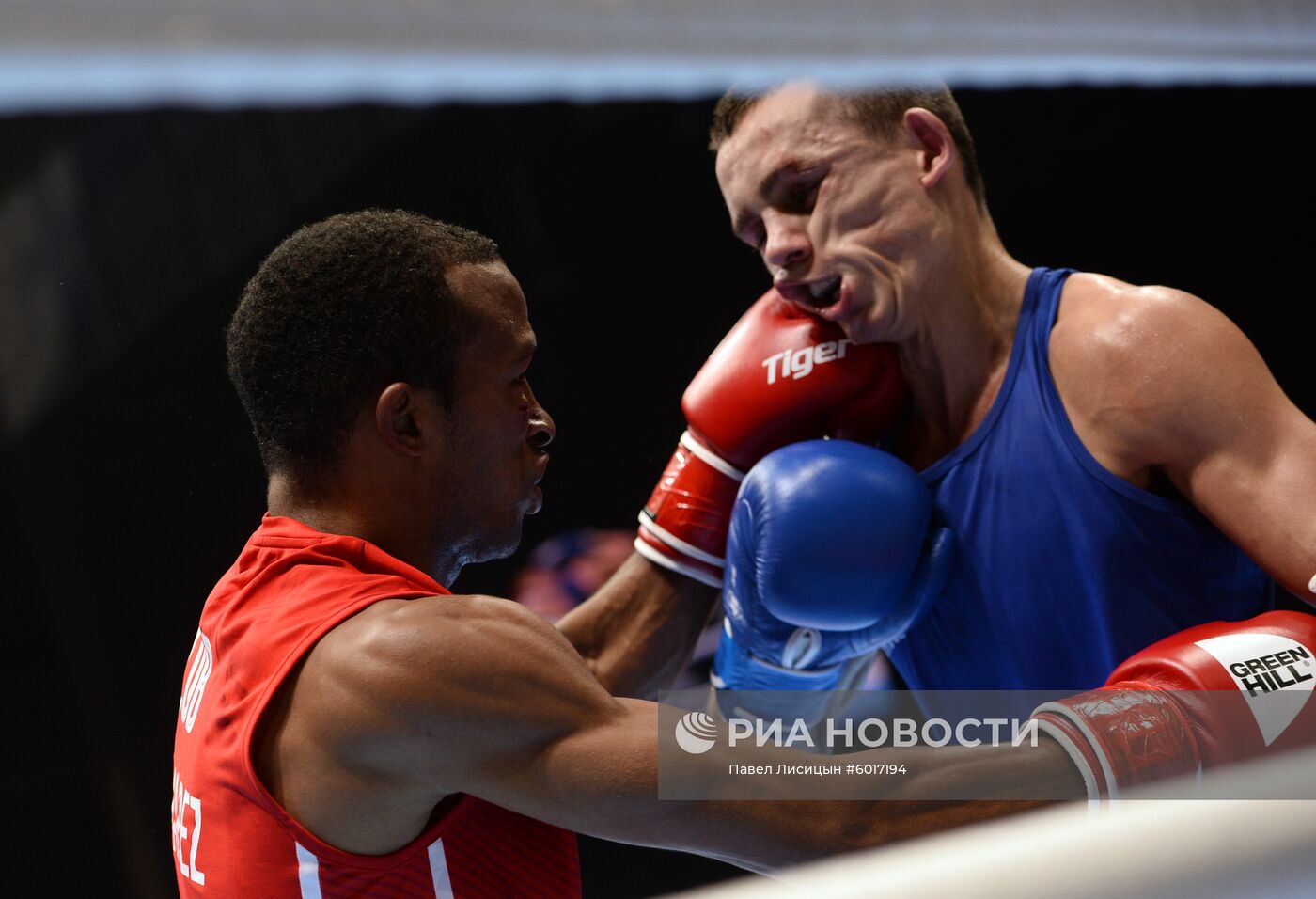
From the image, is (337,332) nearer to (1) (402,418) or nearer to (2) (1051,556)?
(1) (402,418)

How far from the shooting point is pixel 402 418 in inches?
52.2

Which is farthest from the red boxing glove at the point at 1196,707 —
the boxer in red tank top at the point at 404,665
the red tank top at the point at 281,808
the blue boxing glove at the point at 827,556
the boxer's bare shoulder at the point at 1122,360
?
the red tank top at the point at 281,808

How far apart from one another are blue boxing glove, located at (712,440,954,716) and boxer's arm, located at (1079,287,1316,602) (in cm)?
Result: 34

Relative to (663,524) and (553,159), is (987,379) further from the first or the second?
(553,159)

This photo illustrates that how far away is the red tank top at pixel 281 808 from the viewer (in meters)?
1.18

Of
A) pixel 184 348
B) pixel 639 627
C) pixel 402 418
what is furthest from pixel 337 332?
pixel 184 348

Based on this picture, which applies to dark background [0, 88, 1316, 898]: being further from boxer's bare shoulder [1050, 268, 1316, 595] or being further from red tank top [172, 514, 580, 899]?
boxer's bare shoulder [1050, 268, 1316, 595]

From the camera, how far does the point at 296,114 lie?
111 inches

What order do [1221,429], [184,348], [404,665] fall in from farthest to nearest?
[184,348] → [1221,429] → [404,665]

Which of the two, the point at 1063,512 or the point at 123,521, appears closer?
the point at 1063,512

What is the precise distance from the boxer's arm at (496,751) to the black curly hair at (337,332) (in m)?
0.28

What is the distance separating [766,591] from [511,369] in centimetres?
60

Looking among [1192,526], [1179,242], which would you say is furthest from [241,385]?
[1179,242]

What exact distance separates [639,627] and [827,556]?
0.49m
